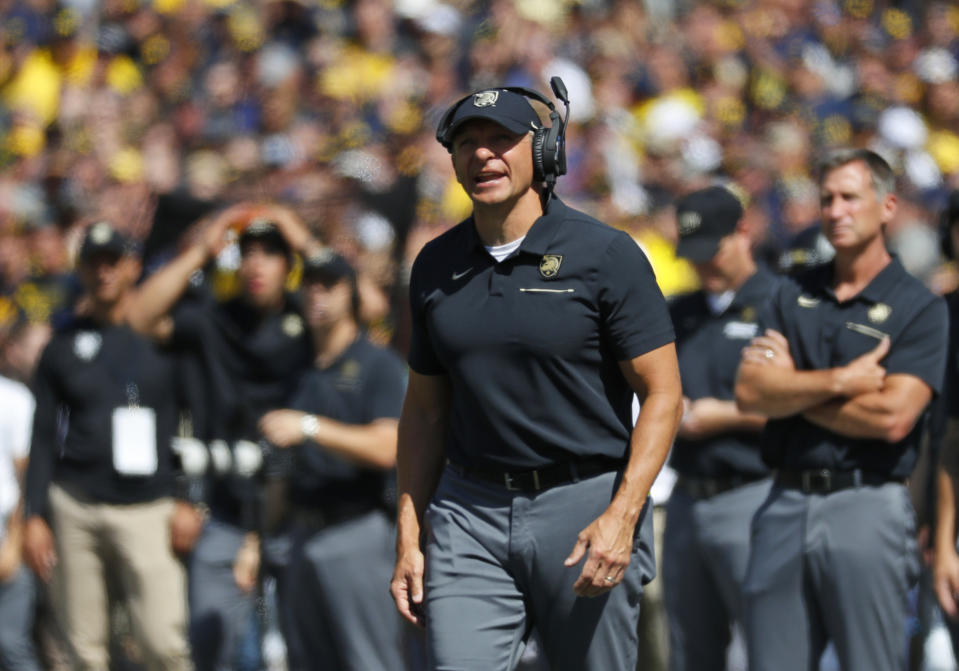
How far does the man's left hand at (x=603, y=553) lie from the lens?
410 cm

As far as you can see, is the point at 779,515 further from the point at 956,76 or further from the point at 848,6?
the point at 848,6

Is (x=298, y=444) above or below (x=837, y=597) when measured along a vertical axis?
above

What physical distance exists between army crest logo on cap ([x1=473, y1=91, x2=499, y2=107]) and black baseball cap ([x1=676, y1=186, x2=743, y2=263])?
2.55 meters

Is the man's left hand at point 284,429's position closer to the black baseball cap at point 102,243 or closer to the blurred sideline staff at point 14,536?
the black baseball cap at point 102,243

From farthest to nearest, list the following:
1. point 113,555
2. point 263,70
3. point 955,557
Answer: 1. point 263,70
2. point 113,555
3. point 955,557

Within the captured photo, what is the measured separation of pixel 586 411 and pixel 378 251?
460 centimetres

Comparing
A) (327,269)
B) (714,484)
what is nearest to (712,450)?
(714,484)

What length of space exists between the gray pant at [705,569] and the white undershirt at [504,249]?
245 cm

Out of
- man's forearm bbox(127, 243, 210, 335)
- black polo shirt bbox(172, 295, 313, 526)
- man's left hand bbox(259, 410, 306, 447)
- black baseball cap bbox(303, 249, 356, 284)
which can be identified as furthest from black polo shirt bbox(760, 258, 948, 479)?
man's forearm bbox(127, 243, 210, 335)

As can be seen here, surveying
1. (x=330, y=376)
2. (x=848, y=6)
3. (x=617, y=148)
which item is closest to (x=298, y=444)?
(x=330, y=376)

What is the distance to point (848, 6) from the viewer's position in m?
14.9

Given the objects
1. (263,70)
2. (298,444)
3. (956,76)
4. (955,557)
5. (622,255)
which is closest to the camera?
(622,255)

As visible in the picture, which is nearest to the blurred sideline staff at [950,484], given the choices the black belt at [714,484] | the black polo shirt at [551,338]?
the black belt at [714,484]

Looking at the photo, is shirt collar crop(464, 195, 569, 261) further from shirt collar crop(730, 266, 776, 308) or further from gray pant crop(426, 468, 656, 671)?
shirt collar crop(730, 266, 776, 308)
